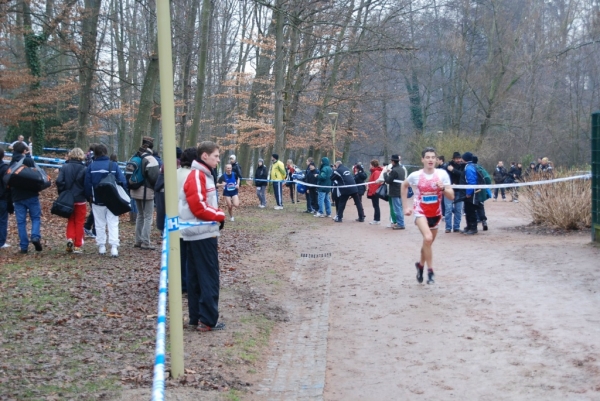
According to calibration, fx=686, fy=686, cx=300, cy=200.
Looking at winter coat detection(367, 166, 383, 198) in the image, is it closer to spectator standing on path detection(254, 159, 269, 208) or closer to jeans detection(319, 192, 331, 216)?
jeans detection(319, 192, 331, 216)

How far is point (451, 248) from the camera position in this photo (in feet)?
49.0

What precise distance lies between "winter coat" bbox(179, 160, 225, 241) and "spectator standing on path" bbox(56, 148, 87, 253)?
5129 mm

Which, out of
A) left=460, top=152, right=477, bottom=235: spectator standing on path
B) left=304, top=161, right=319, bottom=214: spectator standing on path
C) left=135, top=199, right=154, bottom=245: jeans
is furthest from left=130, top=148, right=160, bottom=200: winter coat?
left=304, top=161, right=319, bottom=214: spectator standing on path

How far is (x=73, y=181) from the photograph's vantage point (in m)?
12.3

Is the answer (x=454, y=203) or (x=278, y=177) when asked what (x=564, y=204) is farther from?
(x=278, y=177)

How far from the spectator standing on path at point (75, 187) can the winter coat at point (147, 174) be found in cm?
108

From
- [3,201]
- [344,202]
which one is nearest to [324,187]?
[344,202]

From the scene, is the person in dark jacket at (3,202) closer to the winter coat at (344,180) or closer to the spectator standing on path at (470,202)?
the spectator standing on path at (470,202)

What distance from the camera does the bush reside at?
632 inches

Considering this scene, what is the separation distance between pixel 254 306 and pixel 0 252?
18.4 ft

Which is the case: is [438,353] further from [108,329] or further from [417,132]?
[417,132]

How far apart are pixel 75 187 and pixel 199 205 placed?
5.57 meters

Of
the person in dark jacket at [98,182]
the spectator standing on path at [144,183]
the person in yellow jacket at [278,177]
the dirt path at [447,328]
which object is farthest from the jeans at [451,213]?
the person in yellow jacket at [278,177]

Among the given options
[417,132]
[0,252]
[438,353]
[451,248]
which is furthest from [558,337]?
[417,132]
